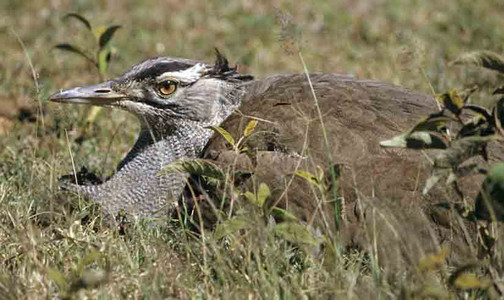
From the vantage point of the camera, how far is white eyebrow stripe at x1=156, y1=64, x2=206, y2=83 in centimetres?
478

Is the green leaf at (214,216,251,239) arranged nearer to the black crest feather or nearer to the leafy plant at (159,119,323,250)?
the leafy plant at (159,119,323,250)

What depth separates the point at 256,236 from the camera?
353 cm

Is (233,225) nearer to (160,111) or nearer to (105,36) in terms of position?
(160,111)

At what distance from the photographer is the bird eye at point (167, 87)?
4.81 m

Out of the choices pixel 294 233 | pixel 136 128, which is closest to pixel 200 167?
pixel 294 233

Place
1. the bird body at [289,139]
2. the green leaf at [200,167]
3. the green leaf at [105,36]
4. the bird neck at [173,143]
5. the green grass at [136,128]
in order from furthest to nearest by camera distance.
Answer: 1. the green leaf at [105,36]
2. the bird neck at [173,143]
3. the bird body at [289,139]
4. the green leaf at [200,167]
5. the green grass at [136,128]

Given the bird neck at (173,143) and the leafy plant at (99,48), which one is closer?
the bird neck at (173,143)

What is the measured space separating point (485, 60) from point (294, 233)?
0.99m

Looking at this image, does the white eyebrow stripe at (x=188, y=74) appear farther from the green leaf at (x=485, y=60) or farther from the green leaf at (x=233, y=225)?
the green leaf at (x=485, y=60)

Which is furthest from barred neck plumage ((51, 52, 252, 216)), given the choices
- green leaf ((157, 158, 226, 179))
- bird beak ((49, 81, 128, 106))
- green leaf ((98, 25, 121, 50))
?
green leaf ((98, 25, 121, 50))

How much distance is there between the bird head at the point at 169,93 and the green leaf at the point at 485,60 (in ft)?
6.22

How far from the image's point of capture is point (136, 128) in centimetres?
612

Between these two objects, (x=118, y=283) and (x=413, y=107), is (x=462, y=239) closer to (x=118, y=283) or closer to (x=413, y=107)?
(x=413, y=107)

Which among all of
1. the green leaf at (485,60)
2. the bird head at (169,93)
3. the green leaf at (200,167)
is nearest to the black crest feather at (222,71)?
the bird head at (169,93)
